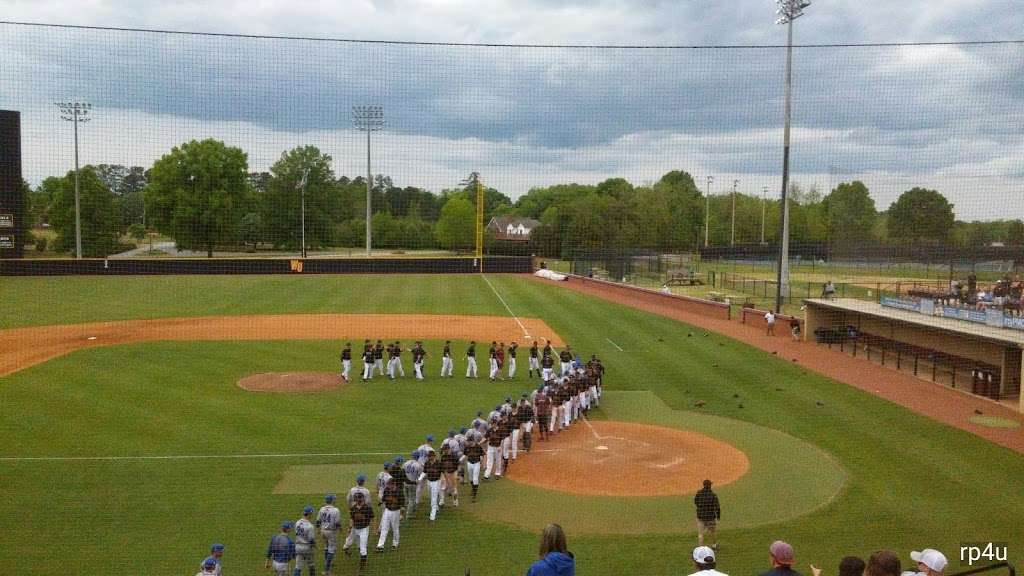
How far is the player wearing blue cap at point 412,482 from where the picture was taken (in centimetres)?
781

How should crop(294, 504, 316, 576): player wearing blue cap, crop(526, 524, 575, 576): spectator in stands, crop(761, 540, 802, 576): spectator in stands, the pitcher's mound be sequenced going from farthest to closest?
the pitcher's mound < crop(294, 504, 316, 576): player wearing blue cap < crop(761, 540, 802, 576): spectator in stands < crop(526, 524, 575, 576): spectator in stands

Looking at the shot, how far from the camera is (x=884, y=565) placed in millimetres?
3568

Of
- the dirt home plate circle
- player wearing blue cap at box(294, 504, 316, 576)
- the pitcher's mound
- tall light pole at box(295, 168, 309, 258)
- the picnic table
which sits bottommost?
the dirt home plate circle

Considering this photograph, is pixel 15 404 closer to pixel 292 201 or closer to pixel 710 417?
pixel 292 201

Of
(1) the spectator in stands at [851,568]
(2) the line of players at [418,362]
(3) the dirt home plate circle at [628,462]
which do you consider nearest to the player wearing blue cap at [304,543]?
(3) the dirt home plate circle at [628,462]

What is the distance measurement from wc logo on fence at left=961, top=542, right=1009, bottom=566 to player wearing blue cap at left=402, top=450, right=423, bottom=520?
17.8 ft

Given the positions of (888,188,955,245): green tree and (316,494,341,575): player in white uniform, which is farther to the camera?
(888,188,955,245): green tree

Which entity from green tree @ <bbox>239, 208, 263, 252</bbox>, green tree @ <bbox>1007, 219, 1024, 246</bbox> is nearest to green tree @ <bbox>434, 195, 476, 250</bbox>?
green tree @ <bbox>239, 208, 263, 252</bbox>

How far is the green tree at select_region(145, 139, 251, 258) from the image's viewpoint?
23469 mm

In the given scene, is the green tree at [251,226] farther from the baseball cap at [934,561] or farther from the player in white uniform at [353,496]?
the baseball cap at [934,561]

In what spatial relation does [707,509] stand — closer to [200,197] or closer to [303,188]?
[303,188]

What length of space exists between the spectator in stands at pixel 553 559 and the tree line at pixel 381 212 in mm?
12810

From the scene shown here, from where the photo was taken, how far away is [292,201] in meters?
21.3

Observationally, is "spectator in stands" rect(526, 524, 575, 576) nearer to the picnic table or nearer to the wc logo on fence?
the wc logo on fence
